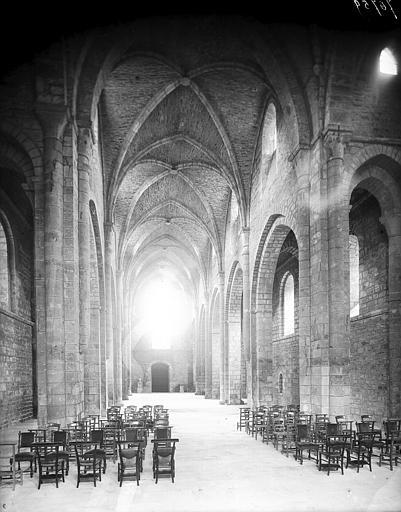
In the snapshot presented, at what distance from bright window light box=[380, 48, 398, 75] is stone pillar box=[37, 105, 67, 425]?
31.3 ft

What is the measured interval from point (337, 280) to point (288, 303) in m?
12.4

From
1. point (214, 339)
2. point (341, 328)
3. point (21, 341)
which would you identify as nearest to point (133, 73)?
point (21, 341)

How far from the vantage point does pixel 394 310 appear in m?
15.9

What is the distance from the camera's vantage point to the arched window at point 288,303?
26.8 metres

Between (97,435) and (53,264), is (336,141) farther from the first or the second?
(97,435)

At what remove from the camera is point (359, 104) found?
51.9ft

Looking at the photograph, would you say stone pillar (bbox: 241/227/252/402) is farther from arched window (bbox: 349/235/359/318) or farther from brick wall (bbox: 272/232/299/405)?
arched window (bbox: 349/235/359/318)

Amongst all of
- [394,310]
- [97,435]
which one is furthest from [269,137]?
[97,435]

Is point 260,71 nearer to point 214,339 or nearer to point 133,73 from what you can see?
point 133,73

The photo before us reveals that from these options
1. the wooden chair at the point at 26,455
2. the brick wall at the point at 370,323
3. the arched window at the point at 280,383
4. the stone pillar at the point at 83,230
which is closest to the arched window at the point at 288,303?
the arched window at the point at 280,383

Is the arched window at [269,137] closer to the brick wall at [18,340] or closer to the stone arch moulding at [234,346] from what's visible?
the stone arch moulding at [234,346]

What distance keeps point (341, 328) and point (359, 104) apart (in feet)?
21.8

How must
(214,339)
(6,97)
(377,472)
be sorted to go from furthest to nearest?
(214,339) < (6,97) < (377,472)

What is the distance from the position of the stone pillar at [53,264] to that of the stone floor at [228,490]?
293 centimetres
